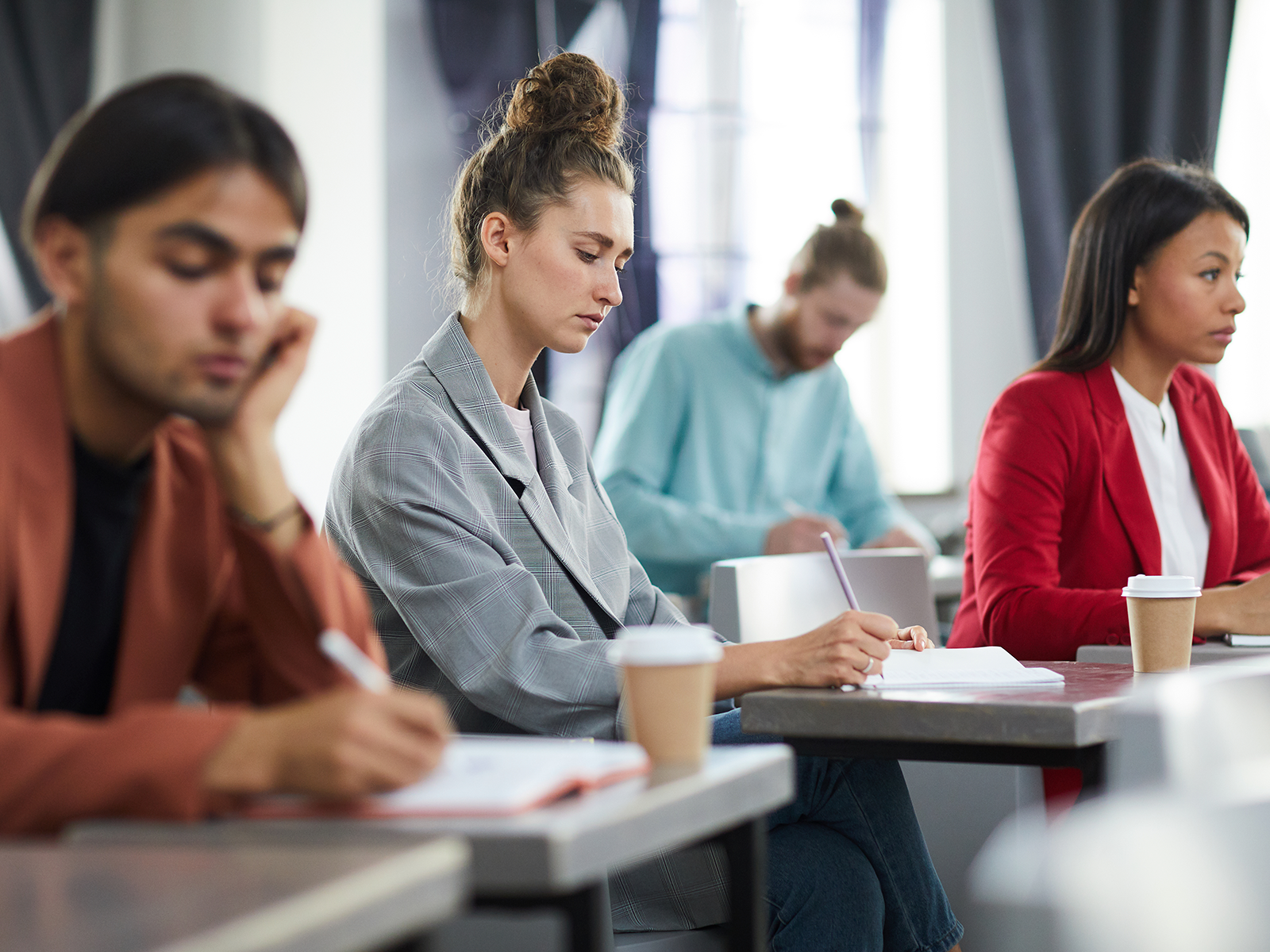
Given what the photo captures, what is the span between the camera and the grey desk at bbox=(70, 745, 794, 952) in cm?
80

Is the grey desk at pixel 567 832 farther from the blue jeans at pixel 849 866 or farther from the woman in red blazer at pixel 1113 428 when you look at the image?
the woman in red blazer at pixel 1113 428

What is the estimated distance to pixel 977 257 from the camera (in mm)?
4996

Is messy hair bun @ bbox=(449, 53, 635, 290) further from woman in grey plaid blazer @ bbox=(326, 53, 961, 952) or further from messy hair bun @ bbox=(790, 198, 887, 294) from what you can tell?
messy hair bun @ bbox=(790, 198, 887, 294)

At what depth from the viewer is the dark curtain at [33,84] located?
12.3ft

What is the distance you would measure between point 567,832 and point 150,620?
0.46 meters

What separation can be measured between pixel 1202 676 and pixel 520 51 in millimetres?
3821

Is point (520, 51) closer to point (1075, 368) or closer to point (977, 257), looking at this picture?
point (977, 257)

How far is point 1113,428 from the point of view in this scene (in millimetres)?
2291

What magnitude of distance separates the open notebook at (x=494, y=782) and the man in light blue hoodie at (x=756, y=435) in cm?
226

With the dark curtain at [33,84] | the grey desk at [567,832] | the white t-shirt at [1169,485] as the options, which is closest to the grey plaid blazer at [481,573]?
the grey desk at [567,832]

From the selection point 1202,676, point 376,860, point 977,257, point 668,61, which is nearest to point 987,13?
point 977,257

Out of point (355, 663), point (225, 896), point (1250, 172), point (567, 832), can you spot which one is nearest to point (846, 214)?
point (1250, 172)

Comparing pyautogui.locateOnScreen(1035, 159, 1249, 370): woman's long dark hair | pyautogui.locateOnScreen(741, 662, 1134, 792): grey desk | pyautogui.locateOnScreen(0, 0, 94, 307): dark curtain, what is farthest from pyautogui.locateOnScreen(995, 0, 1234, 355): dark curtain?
pyautogui.locateOnScreen(741, 662, 1134, 792): grey desk

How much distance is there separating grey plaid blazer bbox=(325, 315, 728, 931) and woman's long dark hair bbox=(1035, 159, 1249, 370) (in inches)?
41.0
